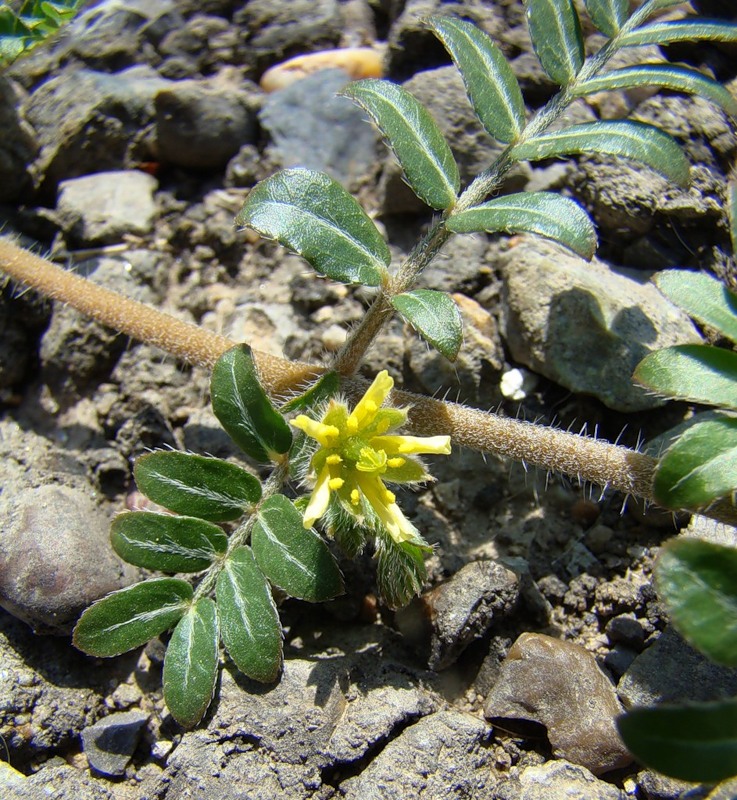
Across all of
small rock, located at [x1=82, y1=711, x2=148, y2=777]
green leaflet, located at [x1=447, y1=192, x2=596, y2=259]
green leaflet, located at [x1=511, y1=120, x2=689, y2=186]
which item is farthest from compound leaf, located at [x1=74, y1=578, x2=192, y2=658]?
green leaflet, located at [x1=511, y1=120, x2=689, y2=186]

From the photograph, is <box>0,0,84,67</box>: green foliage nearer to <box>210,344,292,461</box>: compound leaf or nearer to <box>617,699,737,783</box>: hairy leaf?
<box>210,344,292,461</box>: compound leaf

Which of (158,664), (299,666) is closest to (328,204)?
(299,666)

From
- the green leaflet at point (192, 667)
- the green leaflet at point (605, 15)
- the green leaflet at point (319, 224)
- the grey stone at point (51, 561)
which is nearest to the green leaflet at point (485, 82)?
the green leaflet at point (605, 15)

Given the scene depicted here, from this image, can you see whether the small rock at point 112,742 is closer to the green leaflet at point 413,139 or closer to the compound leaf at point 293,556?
the compound leaf at point 293,556

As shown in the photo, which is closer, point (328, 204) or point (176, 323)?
point (328, 204)

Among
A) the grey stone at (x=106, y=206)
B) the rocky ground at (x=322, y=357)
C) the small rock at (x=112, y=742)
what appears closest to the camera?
the rocky ground at (x=322, y=357)

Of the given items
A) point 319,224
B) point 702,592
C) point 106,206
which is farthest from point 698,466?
point 106,206

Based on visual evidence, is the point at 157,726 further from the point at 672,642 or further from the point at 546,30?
the point at 546,30
